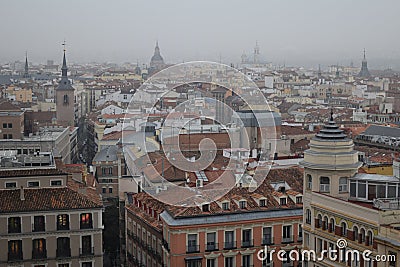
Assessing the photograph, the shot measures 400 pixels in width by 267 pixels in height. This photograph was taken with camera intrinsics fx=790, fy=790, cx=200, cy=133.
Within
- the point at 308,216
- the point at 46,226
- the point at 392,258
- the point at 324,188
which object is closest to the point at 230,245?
the point at 308,216

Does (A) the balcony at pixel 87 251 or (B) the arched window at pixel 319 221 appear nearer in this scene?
(B) the arched window at pixel 319 221

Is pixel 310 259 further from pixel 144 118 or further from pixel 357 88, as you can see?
pixel 357 88

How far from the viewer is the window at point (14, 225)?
11297 mm

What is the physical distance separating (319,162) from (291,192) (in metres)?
2.38

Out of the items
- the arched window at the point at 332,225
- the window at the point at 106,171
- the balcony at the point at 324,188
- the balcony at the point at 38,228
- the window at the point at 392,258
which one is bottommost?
the window at the point at 106,171

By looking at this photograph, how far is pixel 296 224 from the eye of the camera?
38.3 feet

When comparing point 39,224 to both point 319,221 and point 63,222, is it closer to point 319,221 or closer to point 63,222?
point 63,222

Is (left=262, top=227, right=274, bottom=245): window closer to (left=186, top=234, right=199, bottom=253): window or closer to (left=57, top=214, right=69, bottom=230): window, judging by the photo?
(left=186, top=234, right=199, bottom=253): window

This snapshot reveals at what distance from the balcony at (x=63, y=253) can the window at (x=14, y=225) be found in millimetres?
644

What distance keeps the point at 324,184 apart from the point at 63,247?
414 cm

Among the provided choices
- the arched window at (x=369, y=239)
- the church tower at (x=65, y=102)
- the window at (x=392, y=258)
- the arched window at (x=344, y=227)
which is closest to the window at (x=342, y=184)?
the arched window at (x=344, y=227)

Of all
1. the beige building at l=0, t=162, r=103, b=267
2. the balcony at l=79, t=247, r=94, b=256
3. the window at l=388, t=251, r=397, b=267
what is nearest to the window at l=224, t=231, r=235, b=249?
the beige building at l=0, t=162, r=103, b=267

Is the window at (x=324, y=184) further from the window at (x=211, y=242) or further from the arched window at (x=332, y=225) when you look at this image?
the window at (x=211, y=242)

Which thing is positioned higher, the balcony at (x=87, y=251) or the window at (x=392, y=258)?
the window at (x=392, y=258)
